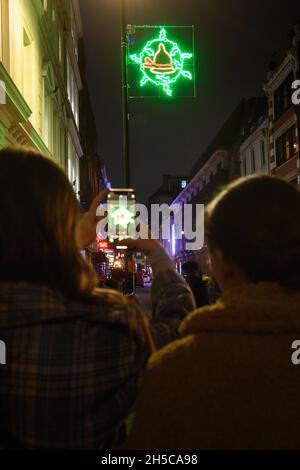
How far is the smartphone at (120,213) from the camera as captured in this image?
375 cm

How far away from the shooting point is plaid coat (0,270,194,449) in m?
1.54

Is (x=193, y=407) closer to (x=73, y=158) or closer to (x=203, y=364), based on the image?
(x=203, y=364)

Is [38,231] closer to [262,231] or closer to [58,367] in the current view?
[58,367]

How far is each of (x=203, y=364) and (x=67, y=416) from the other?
48 centimetres

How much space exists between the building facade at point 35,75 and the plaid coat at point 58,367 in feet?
30.2

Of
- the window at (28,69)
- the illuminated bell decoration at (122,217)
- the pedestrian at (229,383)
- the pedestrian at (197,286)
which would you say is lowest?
the pedestrian at (229,383)

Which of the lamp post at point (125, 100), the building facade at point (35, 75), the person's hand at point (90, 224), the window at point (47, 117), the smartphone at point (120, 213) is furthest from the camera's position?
the window at point (47, 117)

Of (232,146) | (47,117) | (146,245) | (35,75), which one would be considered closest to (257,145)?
(232,146)

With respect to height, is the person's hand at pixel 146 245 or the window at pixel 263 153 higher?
the window at pixel 263 153

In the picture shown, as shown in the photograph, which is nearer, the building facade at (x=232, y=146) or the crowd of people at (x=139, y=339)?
the crowd of people at (x=139, y=339)

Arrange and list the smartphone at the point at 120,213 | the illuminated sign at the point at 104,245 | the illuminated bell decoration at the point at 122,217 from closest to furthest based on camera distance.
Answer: the smartphone at the point at 120,213 → the illuminated bell decoration at the point at 122,217 → the illuminated sign at the point at 104,245

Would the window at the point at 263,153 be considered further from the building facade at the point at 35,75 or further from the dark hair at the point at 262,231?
the dark hair at the point at 262,231

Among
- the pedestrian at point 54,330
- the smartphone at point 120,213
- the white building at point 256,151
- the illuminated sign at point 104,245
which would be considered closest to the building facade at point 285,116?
the white building at point 256,151
